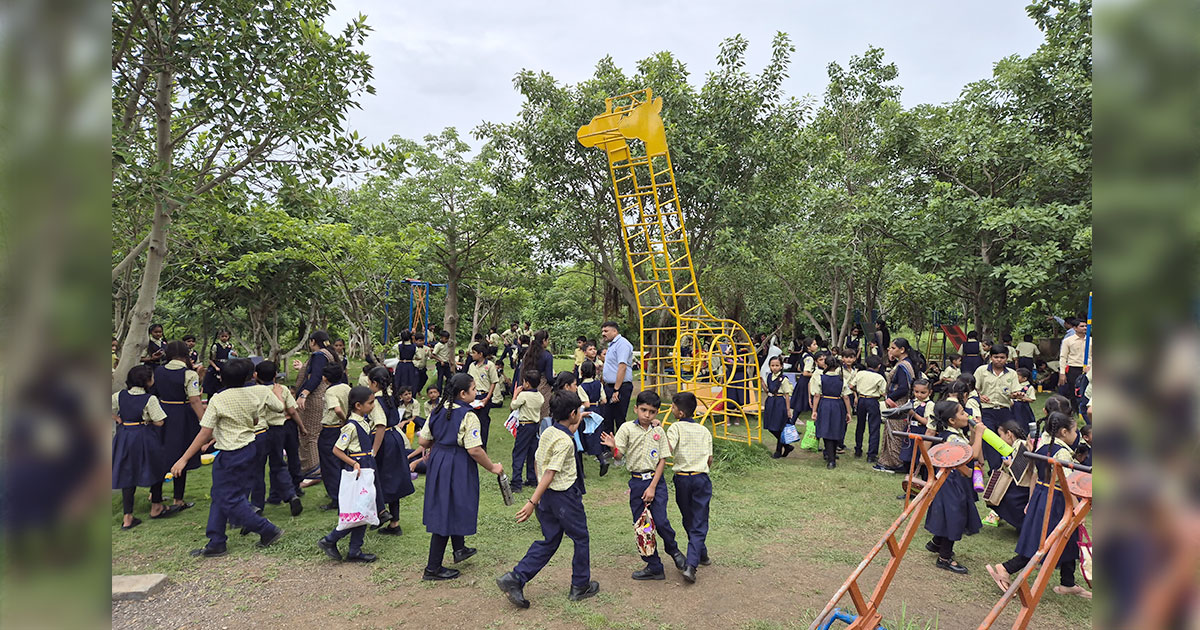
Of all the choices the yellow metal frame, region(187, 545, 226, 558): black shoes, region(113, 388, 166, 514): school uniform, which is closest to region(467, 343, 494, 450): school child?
the yellow metal frame

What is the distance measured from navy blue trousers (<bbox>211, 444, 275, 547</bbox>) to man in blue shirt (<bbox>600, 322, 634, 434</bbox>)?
4.09 metres

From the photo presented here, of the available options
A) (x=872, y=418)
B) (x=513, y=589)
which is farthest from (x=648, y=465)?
(x=872, y=418)

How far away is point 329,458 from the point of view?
19.4ft

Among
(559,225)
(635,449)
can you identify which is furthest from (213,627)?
(559,225)

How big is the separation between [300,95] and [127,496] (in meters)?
4.03

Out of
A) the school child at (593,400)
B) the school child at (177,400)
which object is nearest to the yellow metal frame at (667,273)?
the school child at (593,400)

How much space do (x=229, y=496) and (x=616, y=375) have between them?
4.38m

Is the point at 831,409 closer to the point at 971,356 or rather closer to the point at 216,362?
the point at 971,356

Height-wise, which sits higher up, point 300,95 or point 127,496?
point 300,95

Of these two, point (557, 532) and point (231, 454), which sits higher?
point (231, 454)

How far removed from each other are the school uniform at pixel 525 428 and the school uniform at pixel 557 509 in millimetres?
2180

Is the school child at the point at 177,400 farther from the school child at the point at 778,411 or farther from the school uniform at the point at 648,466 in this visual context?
the school child at the point at 778,411
